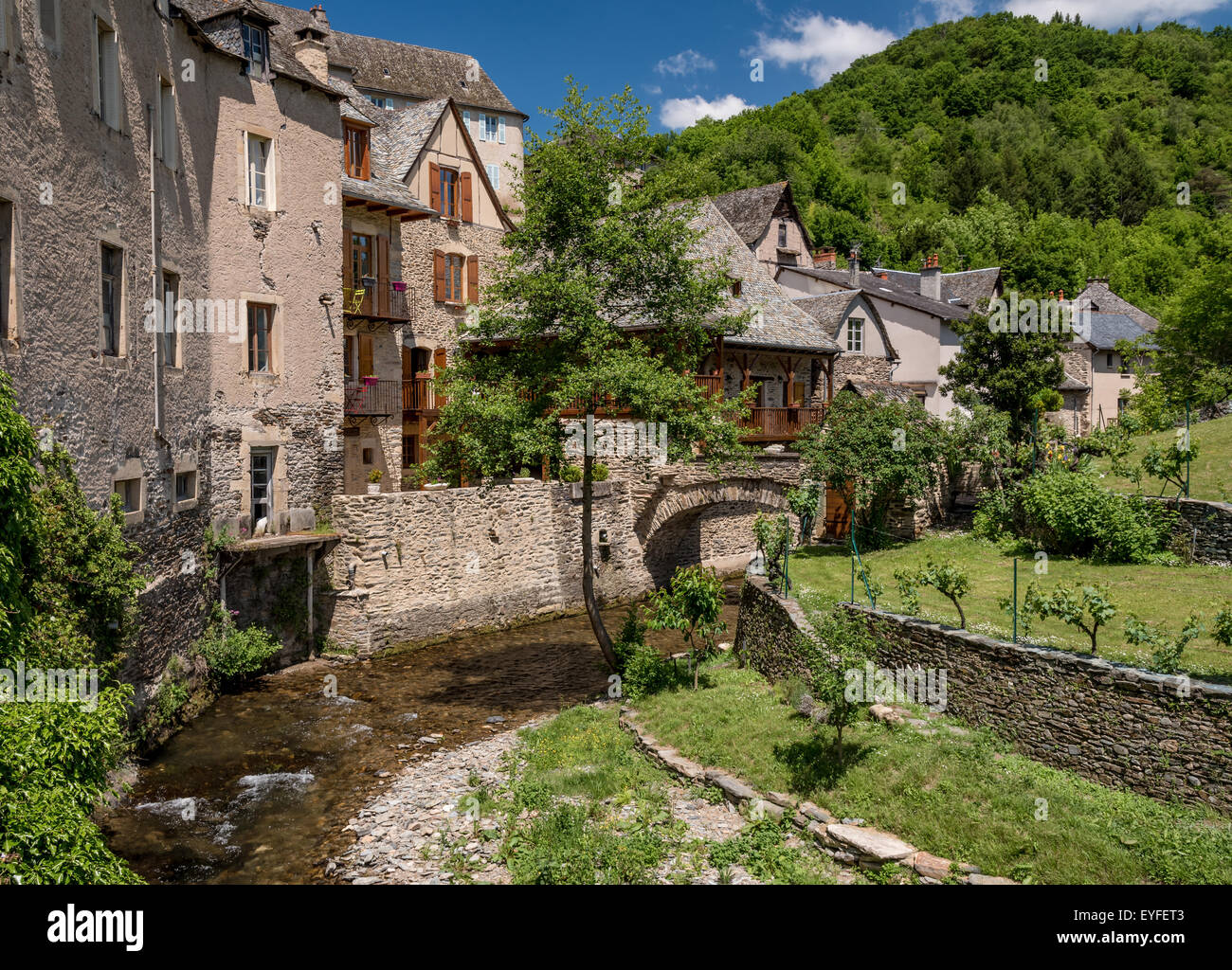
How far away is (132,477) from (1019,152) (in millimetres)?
96447

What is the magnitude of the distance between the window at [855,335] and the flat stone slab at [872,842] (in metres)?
27.6

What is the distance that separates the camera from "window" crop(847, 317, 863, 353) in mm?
35856

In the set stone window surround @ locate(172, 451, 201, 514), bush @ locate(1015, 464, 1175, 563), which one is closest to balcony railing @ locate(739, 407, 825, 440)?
bush @ locate(1015, 464, 1175, 563)

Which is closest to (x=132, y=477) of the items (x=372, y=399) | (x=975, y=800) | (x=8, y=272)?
(x=8, y=272)

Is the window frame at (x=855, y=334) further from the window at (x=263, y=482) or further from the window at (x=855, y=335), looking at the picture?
the window at (x=263, y=482)

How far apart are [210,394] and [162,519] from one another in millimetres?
4042

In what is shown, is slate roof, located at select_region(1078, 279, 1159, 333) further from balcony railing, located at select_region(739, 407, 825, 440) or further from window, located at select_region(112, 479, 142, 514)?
window, located at select_region(112, 479, 142, 514)

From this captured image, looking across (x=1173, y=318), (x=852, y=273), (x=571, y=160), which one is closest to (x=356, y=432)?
(x=571, y=160)

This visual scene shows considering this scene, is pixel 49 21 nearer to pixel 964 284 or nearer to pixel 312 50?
pixel 312 50

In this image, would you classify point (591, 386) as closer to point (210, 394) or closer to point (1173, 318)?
point (210, 394)

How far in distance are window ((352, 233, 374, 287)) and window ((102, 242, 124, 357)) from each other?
40.8 ft

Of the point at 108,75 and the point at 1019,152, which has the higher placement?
the point at 1019,152

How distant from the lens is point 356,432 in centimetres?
2800

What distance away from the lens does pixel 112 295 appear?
567 inches
